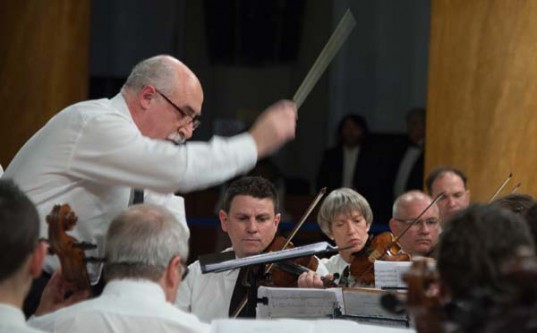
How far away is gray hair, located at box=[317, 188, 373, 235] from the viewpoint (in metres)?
7.58

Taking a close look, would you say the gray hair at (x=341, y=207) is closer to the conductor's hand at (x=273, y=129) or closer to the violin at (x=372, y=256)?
the violin at (x=372, y=256)

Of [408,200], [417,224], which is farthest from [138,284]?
[408,200]

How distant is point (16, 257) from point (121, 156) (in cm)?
130

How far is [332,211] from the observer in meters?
7.65

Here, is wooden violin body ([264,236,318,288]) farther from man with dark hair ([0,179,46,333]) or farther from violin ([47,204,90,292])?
man with dark hair ([0,179,46,333])

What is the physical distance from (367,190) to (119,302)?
7699 millimetres

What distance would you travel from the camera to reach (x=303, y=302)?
17.7 ft

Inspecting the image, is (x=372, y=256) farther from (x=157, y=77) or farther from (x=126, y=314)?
(x=126, y=314)

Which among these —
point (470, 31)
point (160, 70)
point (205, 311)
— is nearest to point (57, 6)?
point (470, 31)

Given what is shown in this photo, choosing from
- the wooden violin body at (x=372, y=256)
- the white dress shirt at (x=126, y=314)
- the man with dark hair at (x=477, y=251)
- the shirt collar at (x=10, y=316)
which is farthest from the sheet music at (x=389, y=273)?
the shirt collar at (x=10, y=316)

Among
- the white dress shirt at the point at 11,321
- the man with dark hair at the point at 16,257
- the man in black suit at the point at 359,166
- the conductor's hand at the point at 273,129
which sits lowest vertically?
the man in black suit at the point at 359,166

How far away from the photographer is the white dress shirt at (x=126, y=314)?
13.4ft

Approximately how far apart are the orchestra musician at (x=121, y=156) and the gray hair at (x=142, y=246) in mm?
623

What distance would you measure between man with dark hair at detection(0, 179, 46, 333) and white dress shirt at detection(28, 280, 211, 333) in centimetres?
48
